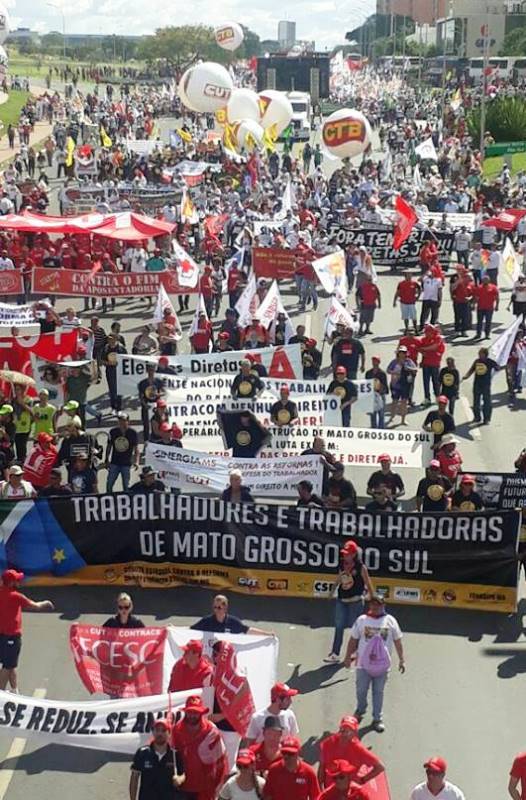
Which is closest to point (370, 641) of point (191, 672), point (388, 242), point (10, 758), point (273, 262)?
point (191, 672)

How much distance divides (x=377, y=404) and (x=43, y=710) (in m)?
9.29

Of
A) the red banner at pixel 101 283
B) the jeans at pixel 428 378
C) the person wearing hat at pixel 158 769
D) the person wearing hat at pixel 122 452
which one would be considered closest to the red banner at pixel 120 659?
the person wearing hat at pixel 158 769

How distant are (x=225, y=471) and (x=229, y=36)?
79.6 m

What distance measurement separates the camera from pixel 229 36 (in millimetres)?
90625

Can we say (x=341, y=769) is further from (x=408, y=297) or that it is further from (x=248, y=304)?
(x=408, y=297)

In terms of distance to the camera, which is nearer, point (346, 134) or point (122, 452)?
point (122, 452)

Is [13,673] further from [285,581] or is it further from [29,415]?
[29,415]

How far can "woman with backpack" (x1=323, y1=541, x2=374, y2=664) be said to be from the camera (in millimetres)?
11828

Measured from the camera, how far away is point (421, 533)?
13172 mm

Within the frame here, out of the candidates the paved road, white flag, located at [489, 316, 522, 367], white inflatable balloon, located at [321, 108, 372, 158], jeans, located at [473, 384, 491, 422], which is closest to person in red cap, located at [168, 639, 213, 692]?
the paved road

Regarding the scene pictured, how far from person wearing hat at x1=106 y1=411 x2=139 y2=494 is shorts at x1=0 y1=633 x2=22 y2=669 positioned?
4.66 metres

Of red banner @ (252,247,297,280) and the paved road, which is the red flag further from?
the paved road

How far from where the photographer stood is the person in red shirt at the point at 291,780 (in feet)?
27.6

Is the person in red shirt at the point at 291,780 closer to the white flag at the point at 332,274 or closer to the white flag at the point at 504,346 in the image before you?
the white flag at the point at 504,346
